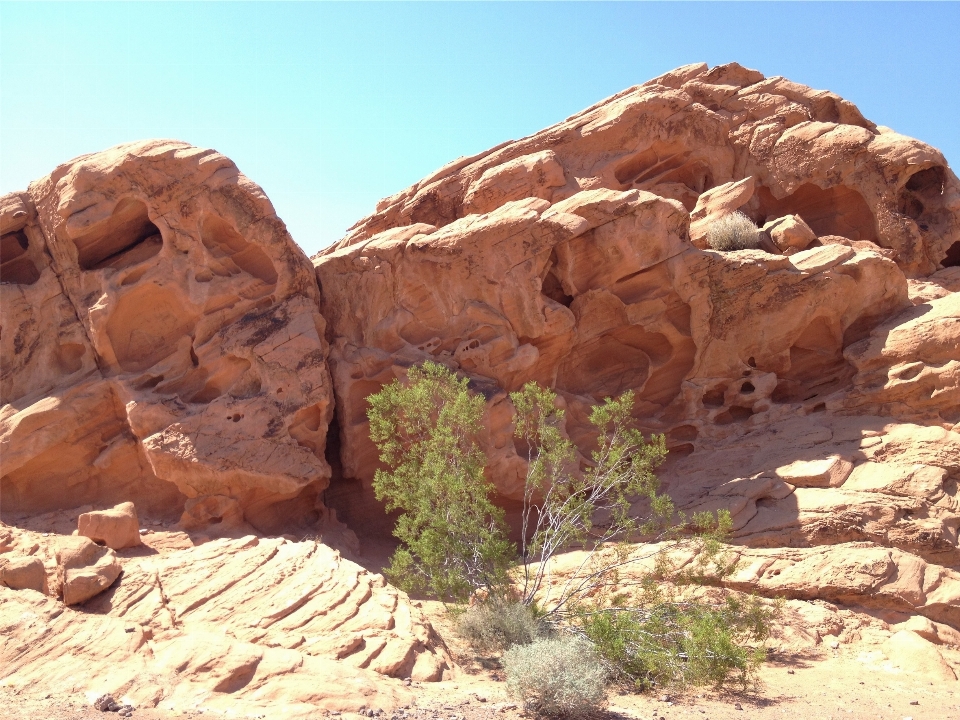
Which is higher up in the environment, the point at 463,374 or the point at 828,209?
the point at 828,209

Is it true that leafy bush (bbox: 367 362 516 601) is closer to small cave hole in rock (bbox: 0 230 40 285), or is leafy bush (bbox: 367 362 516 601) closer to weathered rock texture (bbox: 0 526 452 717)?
weathered rock texture (bbox: 0 526 452 717)

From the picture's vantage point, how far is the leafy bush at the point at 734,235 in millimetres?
17312

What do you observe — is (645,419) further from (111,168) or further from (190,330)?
(111,168)

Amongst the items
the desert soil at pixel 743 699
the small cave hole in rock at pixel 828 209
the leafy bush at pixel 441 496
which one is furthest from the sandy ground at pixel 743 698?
the small cave hole in rock at pixel 828 209

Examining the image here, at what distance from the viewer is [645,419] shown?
16.7 m

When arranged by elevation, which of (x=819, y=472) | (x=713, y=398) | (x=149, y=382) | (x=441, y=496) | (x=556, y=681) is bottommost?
(x=819, y=472)

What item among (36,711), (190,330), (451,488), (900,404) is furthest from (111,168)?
(900,404)

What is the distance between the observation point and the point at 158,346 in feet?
50.1

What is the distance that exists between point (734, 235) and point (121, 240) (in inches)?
503

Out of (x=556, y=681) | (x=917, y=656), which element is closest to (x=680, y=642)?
(x=556, y=681)

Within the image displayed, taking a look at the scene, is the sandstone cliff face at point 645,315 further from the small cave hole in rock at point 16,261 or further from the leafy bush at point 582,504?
the small cave hole in rock at point 16,261

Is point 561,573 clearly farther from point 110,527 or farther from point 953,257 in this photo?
point 953,257

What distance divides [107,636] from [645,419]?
36.1ft

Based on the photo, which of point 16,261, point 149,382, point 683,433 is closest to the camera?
point 149,382
